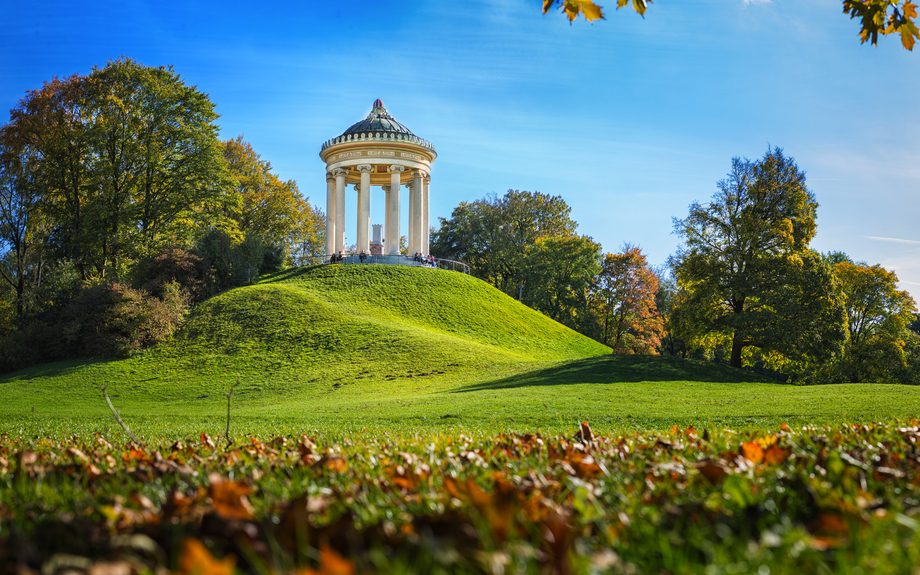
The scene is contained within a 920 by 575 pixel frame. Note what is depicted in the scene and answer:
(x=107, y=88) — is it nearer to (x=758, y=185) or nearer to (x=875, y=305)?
(x=758, y=185)

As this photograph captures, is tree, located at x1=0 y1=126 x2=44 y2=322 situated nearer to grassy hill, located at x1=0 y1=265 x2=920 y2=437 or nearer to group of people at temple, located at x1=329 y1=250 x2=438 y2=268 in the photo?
grassy hill, located at x1=0 y1=265 x2=920 y2=437

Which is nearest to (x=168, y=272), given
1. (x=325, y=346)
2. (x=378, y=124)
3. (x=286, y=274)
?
(x=325, y=346)

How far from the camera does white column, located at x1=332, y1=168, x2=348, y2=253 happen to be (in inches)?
1836

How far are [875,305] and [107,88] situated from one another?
158 feet

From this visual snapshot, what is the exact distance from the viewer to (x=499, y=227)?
6172 cm

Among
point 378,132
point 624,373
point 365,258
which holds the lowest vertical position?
point 624,373

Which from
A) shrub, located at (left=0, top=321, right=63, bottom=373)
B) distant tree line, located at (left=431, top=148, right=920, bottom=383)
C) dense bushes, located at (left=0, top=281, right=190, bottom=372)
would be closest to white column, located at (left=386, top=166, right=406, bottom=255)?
distant tree line, located at (left=431, top=148, right=920, bottom=383)

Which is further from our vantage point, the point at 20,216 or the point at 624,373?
the point at 20,216

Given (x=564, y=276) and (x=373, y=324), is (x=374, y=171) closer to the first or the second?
(x=564, y=276)

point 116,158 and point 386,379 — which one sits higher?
point 116,158

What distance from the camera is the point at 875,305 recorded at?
38438 millimetres

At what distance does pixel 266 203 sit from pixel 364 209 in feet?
28.4

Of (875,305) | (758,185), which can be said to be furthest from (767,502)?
(875,305)

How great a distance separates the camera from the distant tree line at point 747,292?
24859 mm
